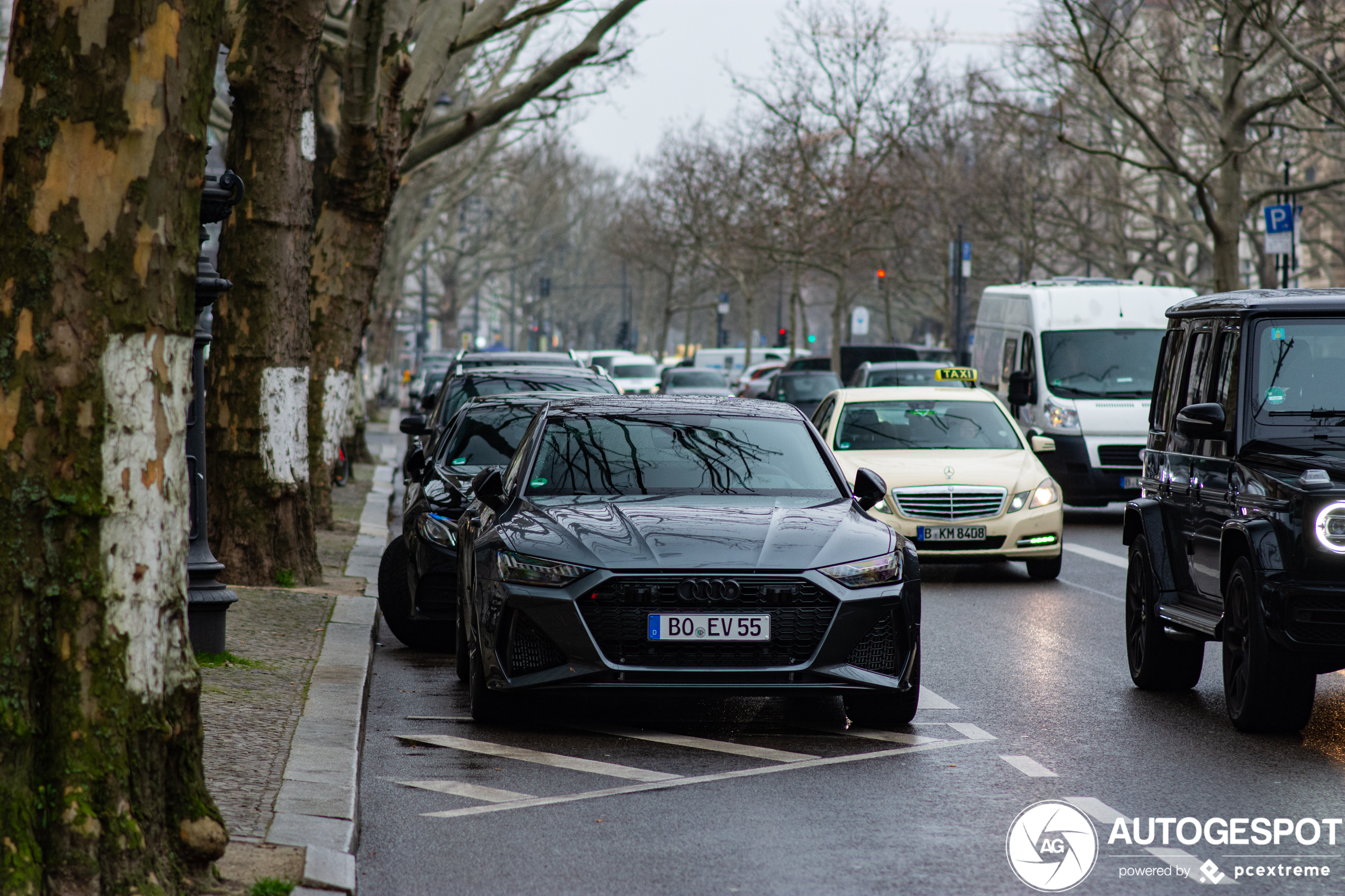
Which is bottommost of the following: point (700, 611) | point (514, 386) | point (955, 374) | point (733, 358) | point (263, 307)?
point (700, 611)

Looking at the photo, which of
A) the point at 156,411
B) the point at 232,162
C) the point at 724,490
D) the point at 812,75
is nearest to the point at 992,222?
the point at 812,75

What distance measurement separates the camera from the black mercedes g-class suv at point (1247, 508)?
24.6 ft

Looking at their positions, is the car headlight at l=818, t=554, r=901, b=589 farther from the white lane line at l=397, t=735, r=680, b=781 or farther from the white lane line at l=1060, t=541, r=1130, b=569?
the white lane line at l=1060, t=541, r=1130, b=569

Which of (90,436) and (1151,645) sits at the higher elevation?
(90,436)

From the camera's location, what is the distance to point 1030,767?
24.5 feet

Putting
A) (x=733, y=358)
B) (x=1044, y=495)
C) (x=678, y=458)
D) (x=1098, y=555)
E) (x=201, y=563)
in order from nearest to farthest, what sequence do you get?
(x=678, y=458), (x=201, y=563), (x=1044, y=495), (x=1098, y=555), (x=733, y=358)

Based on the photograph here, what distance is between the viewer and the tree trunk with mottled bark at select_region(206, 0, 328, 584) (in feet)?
41.9

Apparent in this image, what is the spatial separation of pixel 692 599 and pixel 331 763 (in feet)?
5.21

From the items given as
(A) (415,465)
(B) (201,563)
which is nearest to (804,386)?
(A) (415,465)

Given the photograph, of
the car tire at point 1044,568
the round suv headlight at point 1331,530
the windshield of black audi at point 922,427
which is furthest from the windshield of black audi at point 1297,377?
the windshield of black audi at point 922,427

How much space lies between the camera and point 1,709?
4.68 metres

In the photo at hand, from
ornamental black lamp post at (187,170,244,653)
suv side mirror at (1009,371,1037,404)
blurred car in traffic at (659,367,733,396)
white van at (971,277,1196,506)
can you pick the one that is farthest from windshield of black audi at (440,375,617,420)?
blurred car in traffic at (659,367,733,396)

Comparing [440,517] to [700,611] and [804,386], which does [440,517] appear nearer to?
[700,611]

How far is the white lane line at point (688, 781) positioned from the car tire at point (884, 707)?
0.24 metres
